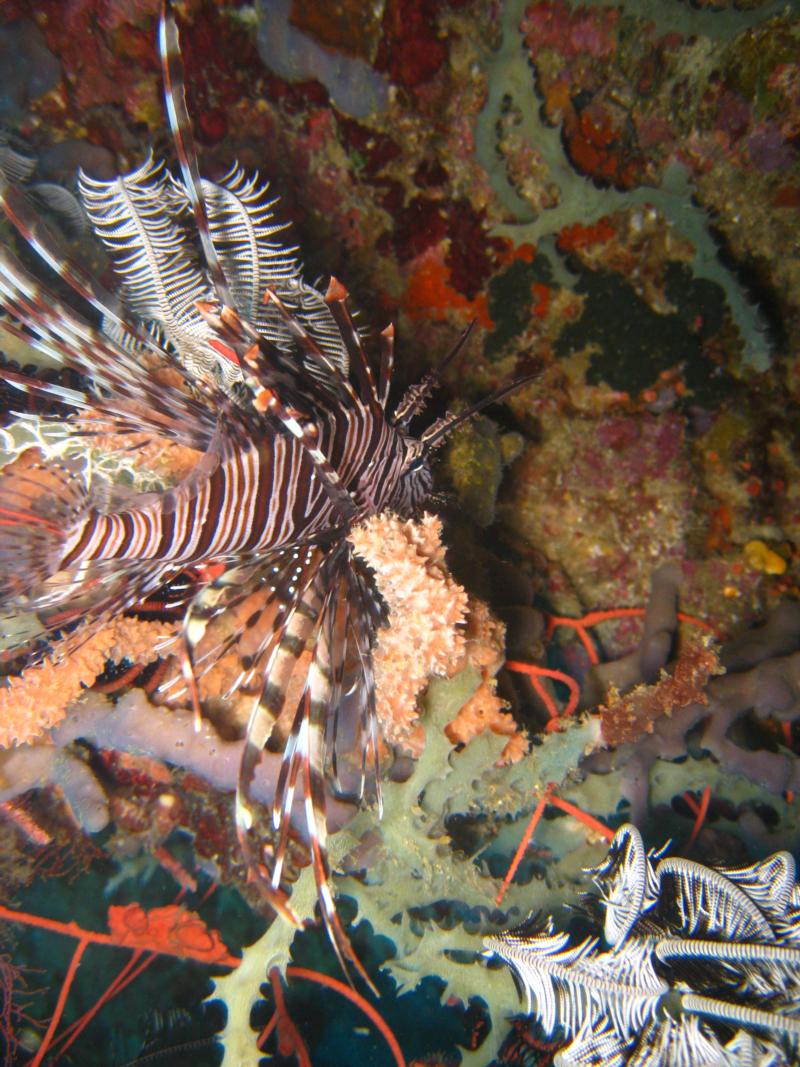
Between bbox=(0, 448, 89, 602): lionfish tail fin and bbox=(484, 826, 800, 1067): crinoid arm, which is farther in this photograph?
bbox=(0, 448, 89, 602): lionfish tail fin

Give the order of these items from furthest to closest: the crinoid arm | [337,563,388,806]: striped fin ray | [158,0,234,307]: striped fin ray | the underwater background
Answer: the underwater background, [337,563,388,806]: striped fin ray, the crinoid arm, [158,0,234,307]: striped fin ray

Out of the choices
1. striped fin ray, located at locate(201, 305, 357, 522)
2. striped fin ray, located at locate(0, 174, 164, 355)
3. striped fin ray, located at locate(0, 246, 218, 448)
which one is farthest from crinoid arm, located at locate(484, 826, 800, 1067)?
striped fin ray, located at locate(0, 174, 164, 355)

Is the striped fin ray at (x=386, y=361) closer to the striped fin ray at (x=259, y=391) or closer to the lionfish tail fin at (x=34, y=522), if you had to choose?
the striped fin ray at (x=259, y=391)

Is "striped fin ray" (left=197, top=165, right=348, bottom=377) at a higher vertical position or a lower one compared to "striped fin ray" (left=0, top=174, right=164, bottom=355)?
higher

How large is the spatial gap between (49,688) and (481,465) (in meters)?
2.39

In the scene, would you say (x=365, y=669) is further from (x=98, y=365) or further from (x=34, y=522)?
(x=98, y=365)

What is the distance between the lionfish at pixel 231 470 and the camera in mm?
1876

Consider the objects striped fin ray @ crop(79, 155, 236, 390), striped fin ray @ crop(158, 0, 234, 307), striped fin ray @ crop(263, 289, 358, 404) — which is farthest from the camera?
striped fin ray @ crop(79, 155, 236, 390)

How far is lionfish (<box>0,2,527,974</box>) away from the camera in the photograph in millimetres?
1876

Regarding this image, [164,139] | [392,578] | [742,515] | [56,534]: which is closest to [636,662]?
[742,515]

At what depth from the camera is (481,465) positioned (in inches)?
134

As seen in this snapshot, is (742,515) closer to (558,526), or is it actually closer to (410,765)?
(558,526)

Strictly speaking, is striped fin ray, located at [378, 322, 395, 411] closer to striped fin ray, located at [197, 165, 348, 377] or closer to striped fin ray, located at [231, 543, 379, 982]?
striped fin ray, located at [197, 165, 348, 377]

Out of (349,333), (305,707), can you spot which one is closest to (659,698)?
(305,707)
